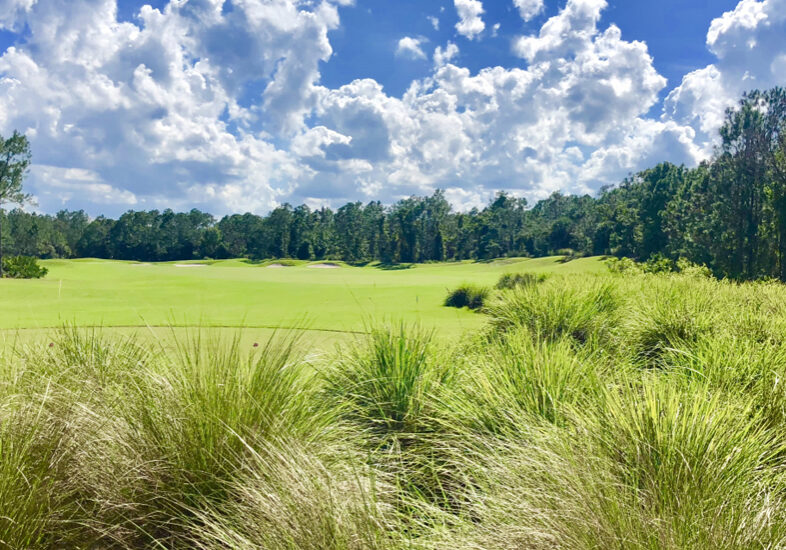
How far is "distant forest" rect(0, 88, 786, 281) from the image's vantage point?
34.9 meters

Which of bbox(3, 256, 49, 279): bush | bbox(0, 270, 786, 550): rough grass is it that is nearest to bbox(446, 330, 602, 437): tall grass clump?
bbox(0, 270, 786, 550): rough grass

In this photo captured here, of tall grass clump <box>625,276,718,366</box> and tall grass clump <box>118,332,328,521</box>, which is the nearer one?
tall grass clump <box>118,332,328,521</box>

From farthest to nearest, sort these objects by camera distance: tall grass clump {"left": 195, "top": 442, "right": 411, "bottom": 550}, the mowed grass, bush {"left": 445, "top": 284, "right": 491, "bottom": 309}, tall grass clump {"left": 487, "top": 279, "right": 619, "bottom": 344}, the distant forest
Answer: the distant forest < bush {"left": 445, "top": 284, "right": 491, "bottom": 309} < the mowed grass < tall grass clump {"left": 487, "top": 279, "right": 619, "bottom": 344} < tall grass clump {"left": 195, "top": 442, "right": 411, "bottom": 550}

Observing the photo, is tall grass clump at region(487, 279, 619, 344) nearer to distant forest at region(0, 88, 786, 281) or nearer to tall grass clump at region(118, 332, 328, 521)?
tall grass clump at region(118, 332, 328, 521)

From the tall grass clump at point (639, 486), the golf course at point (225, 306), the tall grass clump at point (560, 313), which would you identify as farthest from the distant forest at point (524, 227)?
the tall grass clump at point (639, 486)

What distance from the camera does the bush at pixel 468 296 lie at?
18.5 metres

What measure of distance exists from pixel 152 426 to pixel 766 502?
10.4 ft

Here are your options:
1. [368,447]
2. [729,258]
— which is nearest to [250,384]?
[368,447]

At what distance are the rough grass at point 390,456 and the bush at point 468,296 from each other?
1392cm

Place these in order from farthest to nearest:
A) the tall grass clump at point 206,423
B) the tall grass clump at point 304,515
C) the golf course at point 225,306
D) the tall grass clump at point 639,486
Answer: the golf course at point 225,306, the tall grass clump at point 206,423, the tall grass clump at point 304,515, the tall grass clump at point 639,486

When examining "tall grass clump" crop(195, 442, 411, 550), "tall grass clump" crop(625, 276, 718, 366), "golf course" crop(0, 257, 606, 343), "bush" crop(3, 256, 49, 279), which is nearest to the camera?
"tall grass clump" crop(195, 442, 411, 550)

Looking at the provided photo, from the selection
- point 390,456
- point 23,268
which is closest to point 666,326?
point 390,456

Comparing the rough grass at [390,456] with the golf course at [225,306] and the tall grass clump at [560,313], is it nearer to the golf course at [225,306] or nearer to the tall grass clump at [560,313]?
the tall grass clump at [560,313]

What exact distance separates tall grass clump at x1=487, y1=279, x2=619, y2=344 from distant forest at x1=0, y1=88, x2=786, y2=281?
33.5 m
